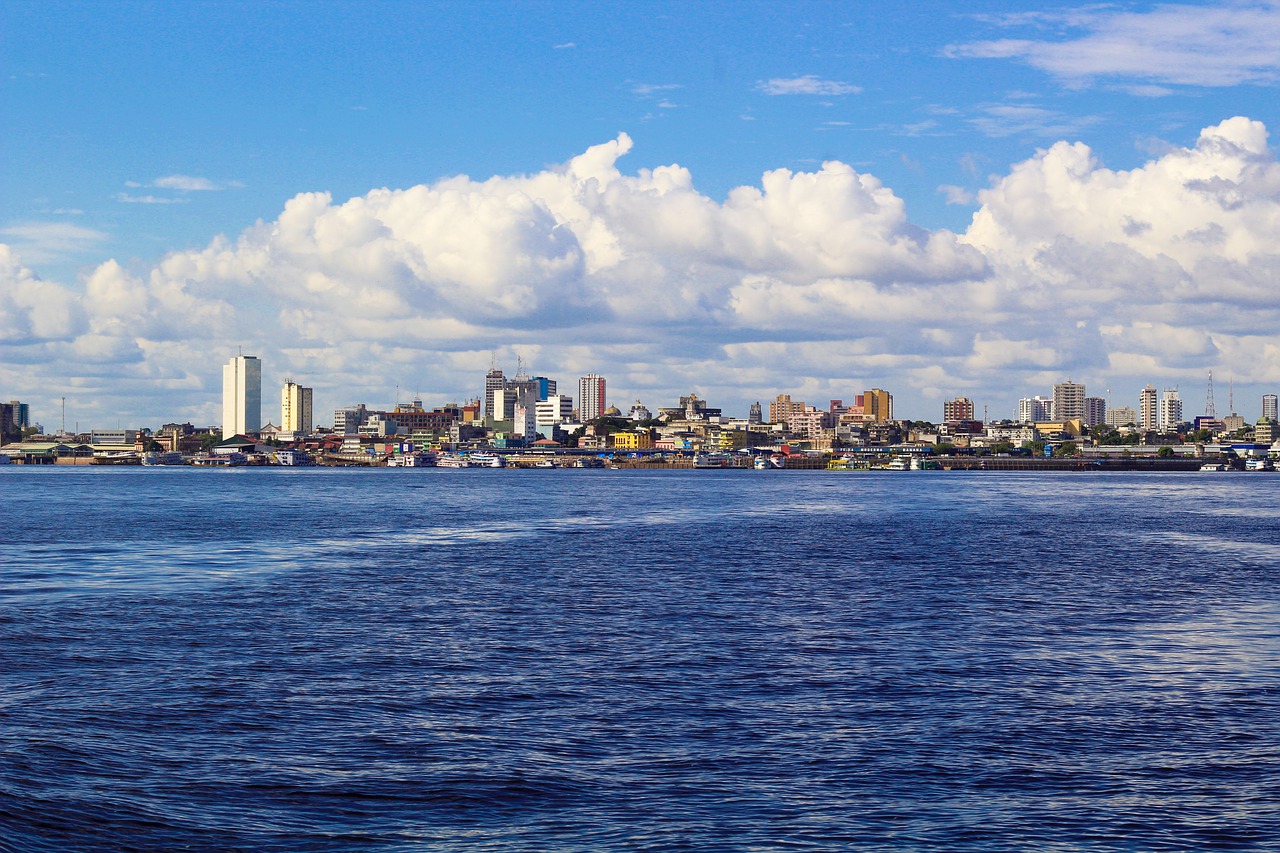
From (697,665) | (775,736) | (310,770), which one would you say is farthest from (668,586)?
(310,770)

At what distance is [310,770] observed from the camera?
58.3ft

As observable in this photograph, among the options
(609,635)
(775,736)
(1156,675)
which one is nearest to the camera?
(775,736)

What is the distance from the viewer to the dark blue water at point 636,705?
15.8m

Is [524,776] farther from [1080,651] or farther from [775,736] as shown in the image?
[1080,651]

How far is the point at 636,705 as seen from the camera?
72.2 ft

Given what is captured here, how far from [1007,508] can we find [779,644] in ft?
257

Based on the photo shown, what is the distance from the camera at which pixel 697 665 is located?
26.1m

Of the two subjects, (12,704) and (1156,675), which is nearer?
(12,704)

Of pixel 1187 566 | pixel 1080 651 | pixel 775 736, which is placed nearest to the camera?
pixel 775 736

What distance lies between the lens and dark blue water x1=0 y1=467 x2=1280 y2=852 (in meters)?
15.8

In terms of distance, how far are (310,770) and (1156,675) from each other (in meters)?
16.4

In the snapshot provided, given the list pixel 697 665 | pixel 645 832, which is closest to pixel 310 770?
pixel 645 832

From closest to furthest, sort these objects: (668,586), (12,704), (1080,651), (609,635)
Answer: (12,704), (1080,651), (609,635), (668,586)

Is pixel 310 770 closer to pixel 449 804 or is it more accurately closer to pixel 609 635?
pixel 449 804
